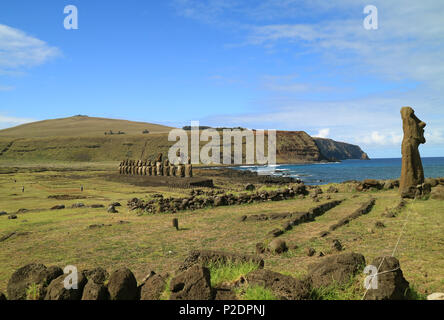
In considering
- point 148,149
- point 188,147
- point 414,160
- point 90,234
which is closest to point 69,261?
point 90,234

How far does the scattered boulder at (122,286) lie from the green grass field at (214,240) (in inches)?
56.2

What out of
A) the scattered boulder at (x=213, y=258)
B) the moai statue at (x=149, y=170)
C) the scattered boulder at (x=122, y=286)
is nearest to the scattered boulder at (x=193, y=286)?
the scattered boulder at (x=122, y=286)

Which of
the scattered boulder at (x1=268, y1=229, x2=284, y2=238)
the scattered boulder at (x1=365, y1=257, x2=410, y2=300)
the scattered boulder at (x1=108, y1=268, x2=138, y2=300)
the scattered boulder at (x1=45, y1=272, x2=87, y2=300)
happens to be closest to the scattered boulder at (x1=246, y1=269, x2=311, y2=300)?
the scattered boulder at (x1=365, y1=257, x2=410, y2=300)

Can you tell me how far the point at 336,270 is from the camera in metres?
5.23

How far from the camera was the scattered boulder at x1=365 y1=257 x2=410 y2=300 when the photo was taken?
4383 mm

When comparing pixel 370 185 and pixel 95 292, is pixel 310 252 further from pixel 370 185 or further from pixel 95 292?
pixel 370 185

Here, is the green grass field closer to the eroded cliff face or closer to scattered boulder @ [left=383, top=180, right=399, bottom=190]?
scattered boulder @ [left=383, top=180, right=399, bottom=190]

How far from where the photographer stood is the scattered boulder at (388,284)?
14.4 ft

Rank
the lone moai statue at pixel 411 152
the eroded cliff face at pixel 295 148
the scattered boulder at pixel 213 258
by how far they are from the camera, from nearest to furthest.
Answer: the scattered boulder at pixel 213 258
the lone moai statue at pixel 411 152
the eroded cliff face at pixel 295 148

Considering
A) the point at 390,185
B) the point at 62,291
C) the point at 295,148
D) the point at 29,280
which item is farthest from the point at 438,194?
the point at 295,148

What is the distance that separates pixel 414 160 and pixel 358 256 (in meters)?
14.0

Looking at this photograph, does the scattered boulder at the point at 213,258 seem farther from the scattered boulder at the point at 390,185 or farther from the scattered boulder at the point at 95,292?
the scattered boulder at the point at 390,185

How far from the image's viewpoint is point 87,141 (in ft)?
445
